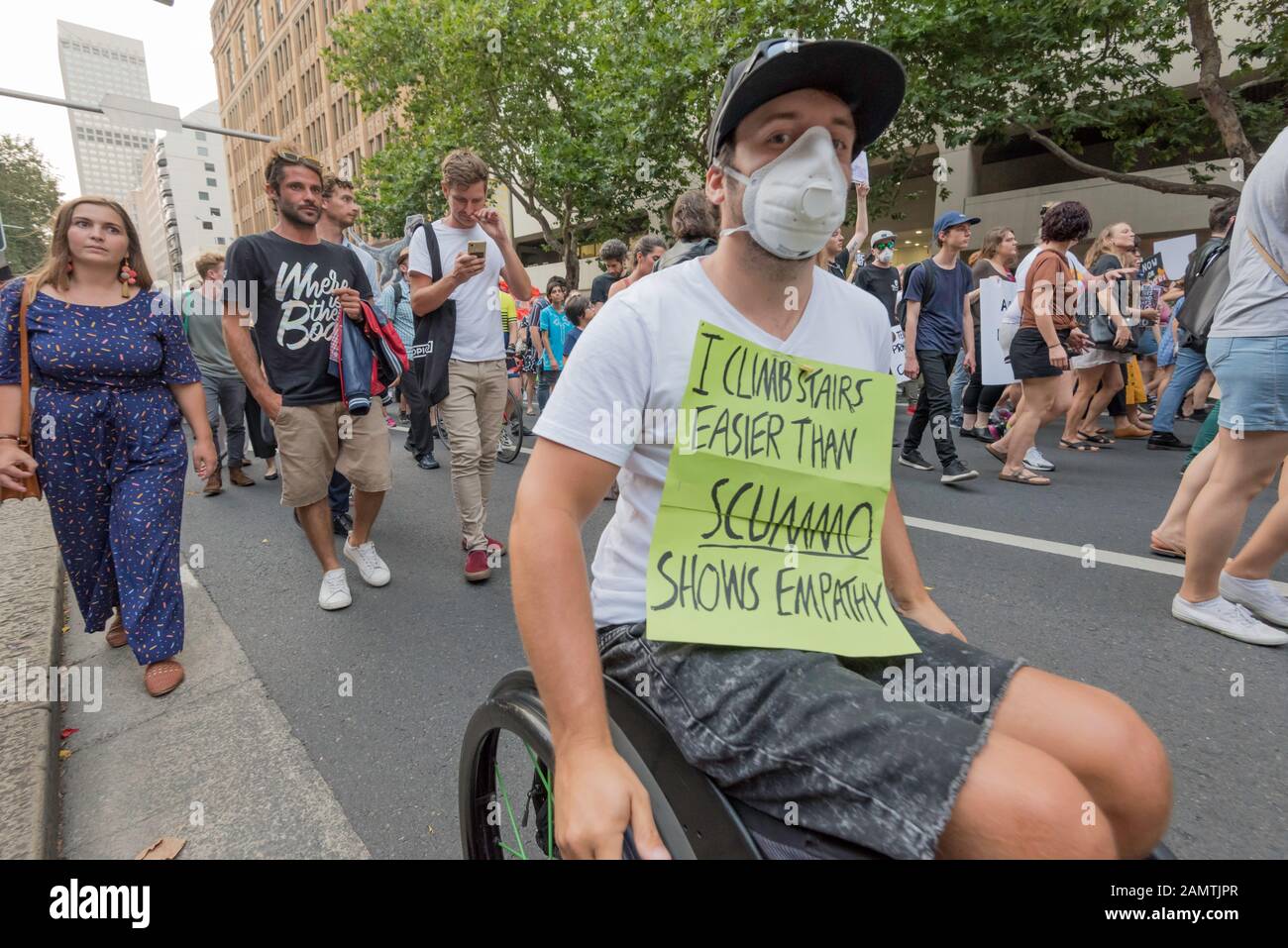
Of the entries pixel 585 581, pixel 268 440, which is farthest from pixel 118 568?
pixel 268 440

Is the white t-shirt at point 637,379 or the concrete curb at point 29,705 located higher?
the white t-shirt at point 637,379

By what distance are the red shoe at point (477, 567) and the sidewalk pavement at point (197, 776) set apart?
3.68ft

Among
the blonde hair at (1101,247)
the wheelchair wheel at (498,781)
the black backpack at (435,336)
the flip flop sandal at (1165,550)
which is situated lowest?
the flip flop sandal at (1165,550)

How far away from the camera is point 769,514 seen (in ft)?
4.05

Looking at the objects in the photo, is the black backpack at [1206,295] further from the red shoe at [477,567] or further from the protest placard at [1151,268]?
the red shoe at [477,567]

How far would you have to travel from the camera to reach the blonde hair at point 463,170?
12.0 ft

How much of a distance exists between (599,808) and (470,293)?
3.52 meters

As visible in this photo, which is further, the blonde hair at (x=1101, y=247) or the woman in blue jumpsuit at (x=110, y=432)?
the blonde hair at (x=1101, y=247)

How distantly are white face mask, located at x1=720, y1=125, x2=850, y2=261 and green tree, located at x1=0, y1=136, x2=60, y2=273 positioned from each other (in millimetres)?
47248

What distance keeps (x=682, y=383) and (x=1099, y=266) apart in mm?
7418

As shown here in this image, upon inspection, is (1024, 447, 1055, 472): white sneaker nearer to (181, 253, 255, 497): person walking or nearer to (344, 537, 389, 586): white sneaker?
(344, 537, 389, 586): white sneaker

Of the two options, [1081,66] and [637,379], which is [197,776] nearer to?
[637,379]

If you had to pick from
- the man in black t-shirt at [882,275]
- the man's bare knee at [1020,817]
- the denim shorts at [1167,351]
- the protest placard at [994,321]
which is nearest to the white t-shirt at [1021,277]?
the protest placard at [994,321]
